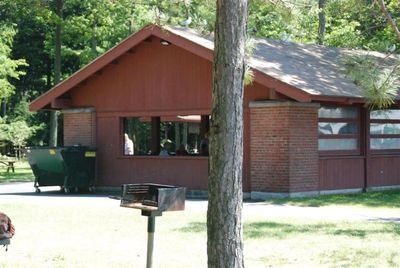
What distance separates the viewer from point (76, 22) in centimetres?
3312

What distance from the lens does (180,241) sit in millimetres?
11070

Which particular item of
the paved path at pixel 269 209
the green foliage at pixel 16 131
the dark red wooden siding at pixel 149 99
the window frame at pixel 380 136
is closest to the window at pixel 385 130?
the window frame at pixel 380 136

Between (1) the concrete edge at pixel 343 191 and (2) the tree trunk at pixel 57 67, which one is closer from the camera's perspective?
(1) the concrete edge at pixel 343 191

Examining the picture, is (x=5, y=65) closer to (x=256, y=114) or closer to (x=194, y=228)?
(x=256, y=114)

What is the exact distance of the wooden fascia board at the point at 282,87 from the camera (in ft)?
55.6

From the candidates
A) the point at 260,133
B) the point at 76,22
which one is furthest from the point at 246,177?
the point at 76,22

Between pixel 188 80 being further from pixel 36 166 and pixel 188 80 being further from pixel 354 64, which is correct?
pixel 354 64

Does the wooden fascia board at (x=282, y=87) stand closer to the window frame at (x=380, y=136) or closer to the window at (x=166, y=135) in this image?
the window at (x=166, y=135)

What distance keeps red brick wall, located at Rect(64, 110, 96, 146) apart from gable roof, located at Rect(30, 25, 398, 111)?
798 millimetres

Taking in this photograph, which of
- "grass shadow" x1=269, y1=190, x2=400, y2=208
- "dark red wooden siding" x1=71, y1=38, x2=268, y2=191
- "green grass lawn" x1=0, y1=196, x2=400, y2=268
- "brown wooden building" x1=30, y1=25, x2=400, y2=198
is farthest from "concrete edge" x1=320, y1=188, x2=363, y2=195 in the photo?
"green grass lawn" x1=0, y1=196, x2=400, y2=268

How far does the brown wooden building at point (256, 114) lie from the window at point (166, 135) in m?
0.16

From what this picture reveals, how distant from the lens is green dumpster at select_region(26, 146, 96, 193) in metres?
21.0

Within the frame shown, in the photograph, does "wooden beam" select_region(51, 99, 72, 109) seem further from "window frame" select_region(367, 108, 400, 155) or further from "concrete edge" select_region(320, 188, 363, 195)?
"window frame" select_region(367, 108, 400, 155)

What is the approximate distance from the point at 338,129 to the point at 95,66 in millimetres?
7240
